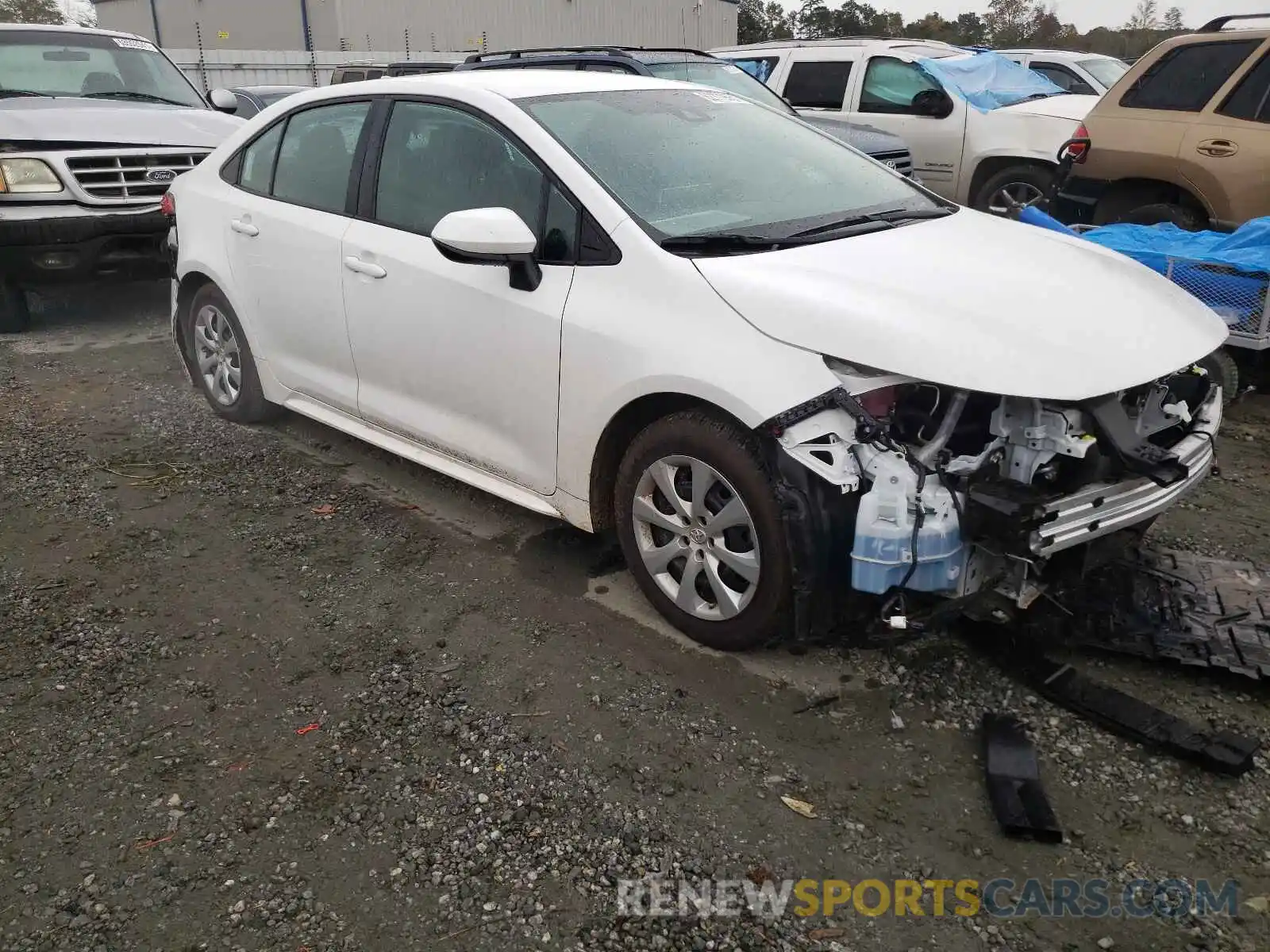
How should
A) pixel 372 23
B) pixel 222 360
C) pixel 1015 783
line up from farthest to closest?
pixel 372 23 < pixel 222 360 < pixel 1015 783

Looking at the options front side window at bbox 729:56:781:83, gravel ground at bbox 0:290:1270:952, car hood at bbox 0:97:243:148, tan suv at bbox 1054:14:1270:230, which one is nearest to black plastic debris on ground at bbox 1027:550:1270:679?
gravel ground at bbox 0:290:1270:952

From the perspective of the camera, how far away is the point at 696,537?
3.38 m

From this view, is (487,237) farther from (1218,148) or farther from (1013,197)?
(1013,197)

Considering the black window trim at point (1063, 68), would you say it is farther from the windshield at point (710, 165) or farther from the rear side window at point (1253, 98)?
the windshield at point (710, 165)

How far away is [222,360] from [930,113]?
7577mm

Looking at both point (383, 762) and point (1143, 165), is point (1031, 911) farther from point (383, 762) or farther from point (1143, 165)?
point (1143, 165)

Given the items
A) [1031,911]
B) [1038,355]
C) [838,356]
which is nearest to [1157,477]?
[1038,355]

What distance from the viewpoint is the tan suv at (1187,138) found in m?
6.51

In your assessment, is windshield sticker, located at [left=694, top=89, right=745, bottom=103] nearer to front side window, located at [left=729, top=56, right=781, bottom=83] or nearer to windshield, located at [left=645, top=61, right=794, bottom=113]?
windshield, located at [left=645, top=61, right=794, bottom=113]

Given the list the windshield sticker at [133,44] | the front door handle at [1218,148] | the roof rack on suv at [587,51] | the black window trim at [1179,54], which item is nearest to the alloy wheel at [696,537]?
the front door handle at [1218,148]

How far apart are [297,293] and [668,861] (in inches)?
128

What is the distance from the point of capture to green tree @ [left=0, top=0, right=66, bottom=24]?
36.8 metres

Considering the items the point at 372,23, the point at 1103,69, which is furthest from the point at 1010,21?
the point at 1103,69

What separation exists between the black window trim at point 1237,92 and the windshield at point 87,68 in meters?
7.88
